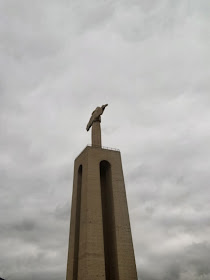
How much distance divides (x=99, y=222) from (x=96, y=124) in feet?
40.6

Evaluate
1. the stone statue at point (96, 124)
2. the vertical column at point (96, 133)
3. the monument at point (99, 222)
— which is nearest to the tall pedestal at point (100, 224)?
the monument at point (99, 222)

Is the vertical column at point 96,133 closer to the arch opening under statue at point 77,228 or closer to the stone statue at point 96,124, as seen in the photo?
the stone statue at point 96,124

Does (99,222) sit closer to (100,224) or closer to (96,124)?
(100,224)

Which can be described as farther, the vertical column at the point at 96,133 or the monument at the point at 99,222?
the vertical column at the point at 96,133

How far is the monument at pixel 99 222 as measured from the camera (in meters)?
22.7

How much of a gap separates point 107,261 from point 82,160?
33.3 feet

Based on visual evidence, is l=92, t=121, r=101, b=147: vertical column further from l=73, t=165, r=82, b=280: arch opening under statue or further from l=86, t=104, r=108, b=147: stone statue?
l=73, t=165, r=82, b=280: arch opening under statue

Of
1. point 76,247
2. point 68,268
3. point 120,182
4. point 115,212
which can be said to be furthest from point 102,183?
point 68,268

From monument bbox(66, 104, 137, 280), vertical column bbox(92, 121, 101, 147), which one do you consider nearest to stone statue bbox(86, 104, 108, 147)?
vertical column bbox(92, 121, 101, 147)

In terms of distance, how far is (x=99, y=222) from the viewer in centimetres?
2442

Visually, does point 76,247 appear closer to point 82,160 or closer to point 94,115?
point 82,160

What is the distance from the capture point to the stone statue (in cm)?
3120

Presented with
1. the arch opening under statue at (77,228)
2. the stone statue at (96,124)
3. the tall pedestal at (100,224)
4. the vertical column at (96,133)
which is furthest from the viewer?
the stone statue at (96,124)

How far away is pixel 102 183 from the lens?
2978cm
